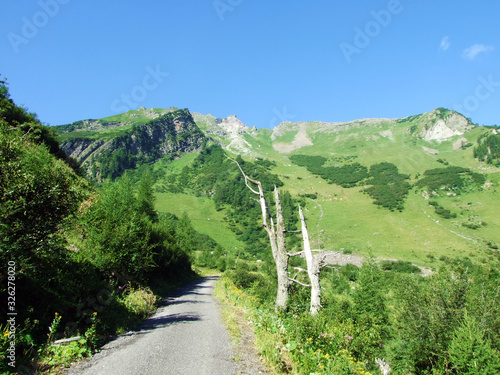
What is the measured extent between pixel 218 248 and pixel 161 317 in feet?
250

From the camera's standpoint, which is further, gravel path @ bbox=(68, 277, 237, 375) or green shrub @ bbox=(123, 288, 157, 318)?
green shrub @ bbox=(123, 288, 157, 318)

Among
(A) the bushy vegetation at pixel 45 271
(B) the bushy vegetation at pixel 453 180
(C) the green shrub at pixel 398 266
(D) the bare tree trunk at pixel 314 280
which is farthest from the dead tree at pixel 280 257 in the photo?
(B) the bushy vegetation at pixel 453 180

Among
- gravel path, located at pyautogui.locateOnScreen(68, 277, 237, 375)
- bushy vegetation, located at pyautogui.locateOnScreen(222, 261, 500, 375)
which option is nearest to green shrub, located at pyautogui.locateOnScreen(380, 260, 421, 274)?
bushy vegetation, located at pyautogui.locateOnScreen(222, 261, 500, 375)

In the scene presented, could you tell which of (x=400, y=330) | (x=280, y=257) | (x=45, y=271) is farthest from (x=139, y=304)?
(x=400, y=330)

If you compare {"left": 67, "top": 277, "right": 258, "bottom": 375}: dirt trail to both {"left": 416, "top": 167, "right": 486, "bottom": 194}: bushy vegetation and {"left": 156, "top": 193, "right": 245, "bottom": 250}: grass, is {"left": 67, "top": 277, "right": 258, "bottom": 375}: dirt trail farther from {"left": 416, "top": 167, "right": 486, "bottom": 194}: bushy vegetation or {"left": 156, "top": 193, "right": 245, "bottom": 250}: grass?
{"left": 416, "top": 167, "right": 486, "bottom": 194}: bushy vegetation

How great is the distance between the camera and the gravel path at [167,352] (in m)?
7.57

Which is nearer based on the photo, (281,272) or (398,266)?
(281,272)

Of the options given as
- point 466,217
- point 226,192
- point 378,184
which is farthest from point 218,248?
point 378,184

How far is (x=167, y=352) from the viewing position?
900cm

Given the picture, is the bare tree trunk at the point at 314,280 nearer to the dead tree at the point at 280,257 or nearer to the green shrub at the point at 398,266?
the dead tree at the point at 280,257

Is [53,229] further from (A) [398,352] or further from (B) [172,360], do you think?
(A) [398,352]

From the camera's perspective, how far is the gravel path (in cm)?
757

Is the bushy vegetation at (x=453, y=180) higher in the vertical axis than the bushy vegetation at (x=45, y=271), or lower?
higher

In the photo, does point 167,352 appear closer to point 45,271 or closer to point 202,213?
point 45,271
